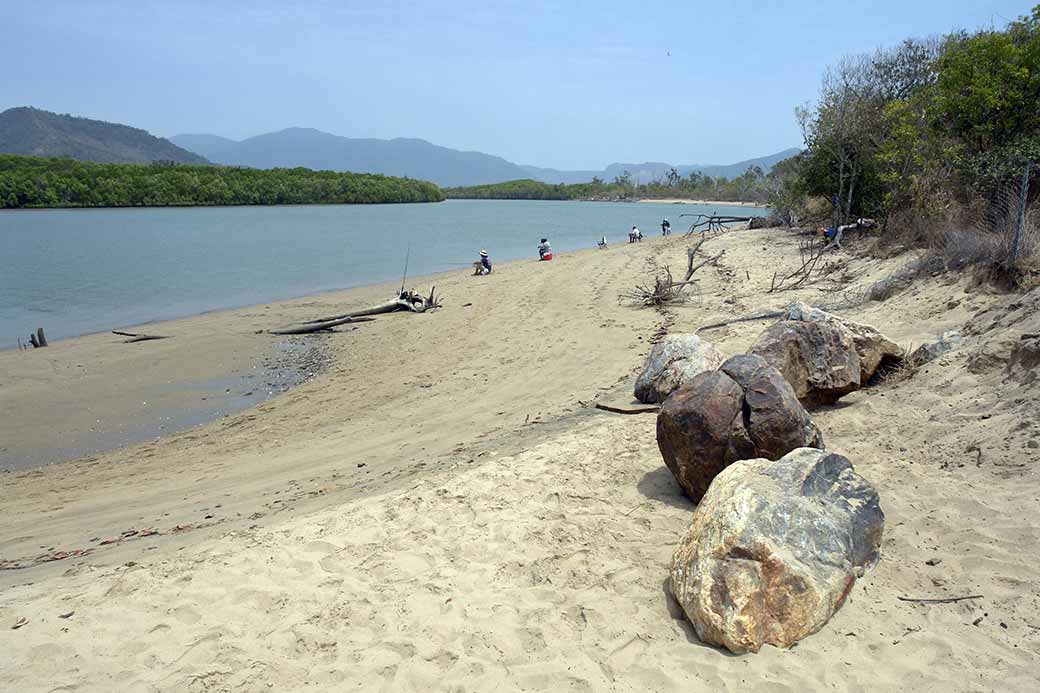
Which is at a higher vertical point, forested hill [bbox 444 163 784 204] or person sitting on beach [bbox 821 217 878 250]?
forested hill [bbox 444 163 784 204]

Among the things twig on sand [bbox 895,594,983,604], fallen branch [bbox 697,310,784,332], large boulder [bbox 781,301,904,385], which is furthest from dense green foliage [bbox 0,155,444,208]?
twig on sand [bbox 895,594,983,604]

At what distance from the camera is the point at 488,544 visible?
15.4ft

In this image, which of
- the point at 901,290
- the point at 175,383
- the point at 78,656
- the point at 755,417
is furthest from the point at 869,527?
the point at 175,383

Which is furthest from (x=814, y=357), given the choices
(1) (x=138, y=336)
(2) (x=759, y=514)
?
Answer: (1) (x=138, y=336)

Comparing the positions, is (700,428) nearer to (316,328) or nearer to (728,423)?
(728,423)

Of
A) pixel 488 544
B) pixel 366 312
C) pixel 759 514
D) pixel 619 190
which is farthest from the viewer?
pixel 619 190

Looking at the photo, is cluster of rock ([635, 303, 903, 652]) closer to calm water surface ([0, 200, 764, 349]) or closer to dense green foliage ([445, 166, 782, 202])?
calm water surface ([0, 200, 764, 349])

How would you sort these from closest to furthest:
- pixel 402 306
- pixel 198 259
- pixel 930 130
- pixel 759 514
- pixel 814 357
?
pixel 759 514, pixel 814 357, pixel 930 130, pixel 402 306, pixel 198 259

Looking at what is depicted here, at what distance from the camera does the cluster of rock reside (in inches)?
134

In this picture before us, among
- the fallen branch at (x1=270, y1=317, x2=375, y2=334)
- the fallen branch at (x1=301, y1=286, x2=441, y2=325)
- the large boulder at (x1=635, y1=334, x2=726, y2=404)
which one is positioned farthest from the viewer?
the fallen branch at (x1=301, y1=286, x2=441, y2=325)

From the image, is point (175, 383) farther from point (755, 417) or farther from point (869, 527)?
point (869, 527)

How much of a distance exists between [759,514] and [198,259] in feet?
108

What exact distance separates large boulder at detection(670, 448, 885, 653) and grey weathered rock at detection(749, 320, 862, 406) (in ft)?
8.39

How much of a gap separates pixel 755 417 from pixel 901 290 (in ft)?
21.4
